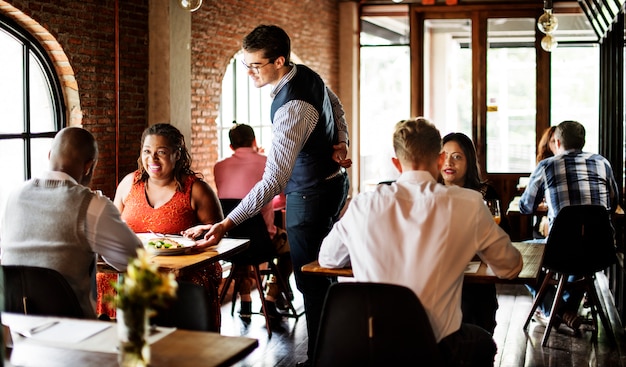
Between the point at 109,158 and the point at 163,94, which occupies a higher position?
Result: the point at 163,94

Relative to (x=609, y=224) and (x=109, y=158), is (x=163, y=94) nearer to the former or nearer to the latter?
(x=109, y=158)

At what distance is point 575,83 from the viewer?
11.2 meters

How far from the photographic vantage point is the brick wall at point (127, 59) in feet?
20.1

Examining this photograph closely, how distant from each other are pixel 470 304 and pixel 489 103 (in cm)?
707

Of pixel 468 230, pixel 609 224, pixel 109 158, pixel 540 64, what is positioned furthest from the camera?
pixel 540 64

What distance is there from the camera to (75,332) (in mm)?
2627

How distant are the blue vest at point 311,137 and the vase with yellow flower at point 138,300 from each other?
2.50 meters

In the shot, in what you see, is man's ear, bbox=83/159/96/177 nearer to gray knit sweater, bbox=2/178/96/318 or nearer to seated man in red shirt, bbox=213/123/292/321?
gray knit sweater, bbox=2/178/96/318

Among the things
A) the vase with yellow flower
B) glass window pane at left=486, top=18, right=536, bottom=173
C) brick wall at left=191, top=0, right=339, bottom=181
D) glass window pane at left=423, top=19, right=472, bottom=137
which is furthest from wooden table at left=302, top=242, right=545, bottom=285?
glass window pane at left=423, top=19, right=472, bottom=137

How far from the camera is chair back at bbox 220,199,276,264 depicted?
614 cm

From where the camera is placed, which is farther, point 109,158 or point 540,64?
point 540,64

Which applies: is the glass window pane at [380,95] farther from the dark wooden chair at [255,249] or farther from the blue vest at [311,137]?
the blue vest at [311,137]

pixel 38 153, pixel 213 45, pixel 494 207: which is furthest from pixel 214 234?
pixel 213 45

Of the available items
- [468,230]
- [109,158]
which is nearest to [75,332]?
[468,230]
